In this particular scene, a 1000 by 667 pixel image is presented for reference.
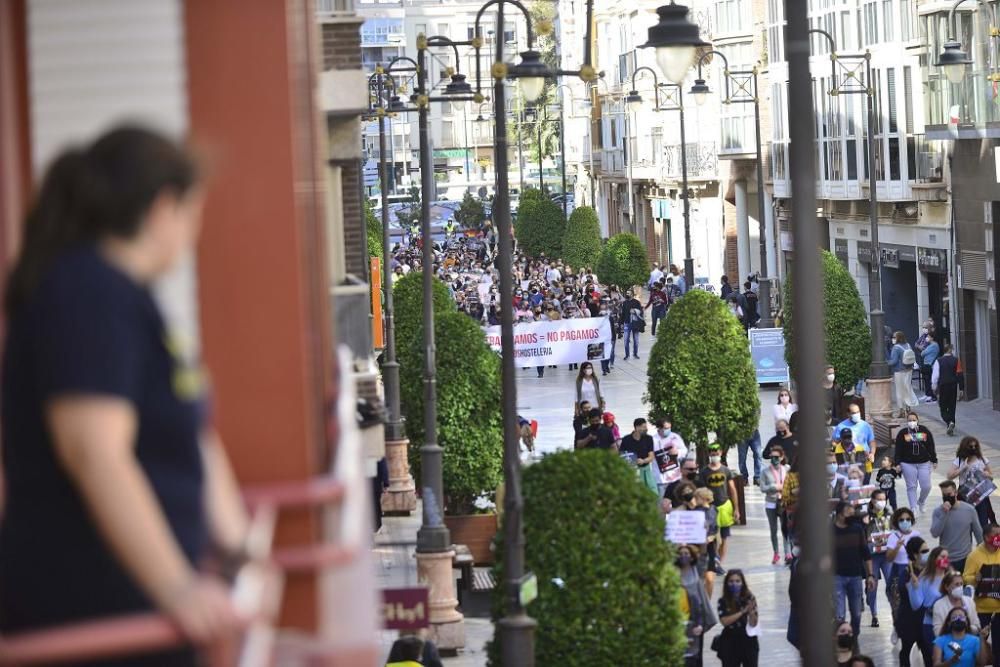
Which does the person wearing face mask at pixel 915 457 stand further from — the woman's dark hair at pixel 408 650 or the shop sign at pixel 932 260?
the shop sign at pixel 932 260

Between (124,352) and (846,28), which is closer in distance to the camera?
(124,352)

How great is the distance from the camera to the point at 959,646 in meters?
15.1

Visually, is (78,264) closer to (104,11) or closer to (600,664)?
(104,11)

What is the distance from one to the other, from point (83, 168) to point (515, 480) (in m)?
9.95

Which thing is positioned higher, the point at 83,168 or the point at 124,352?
the point at 83,168

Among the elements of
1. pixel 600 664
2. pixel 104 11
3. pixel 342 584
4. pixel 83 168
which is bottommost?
pixel 600 664

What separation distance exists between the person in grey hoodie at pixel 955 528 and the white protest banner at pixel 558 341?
54.0 ft

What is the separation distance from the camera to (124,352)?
343cm

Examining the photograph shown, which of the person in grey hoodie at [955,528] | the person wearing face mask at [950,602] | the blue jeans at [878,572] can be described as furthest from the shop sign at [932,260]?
the person wearing face mask at [950,602]

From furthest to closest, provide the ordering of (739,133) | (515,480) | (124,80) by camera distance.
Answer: (739,133)
(515,480)
(124,80)

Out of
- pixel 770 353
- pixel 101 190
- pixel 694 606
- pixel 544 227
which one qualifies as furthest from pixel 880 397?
pixel 544 227

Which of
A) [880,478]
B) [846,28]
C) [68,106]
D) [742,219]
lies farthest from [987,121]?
[68,106]

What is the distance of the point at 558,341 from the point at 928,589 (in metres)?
19.2

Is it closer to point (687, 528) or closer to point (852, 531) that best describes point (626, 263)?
point (687, 528)
